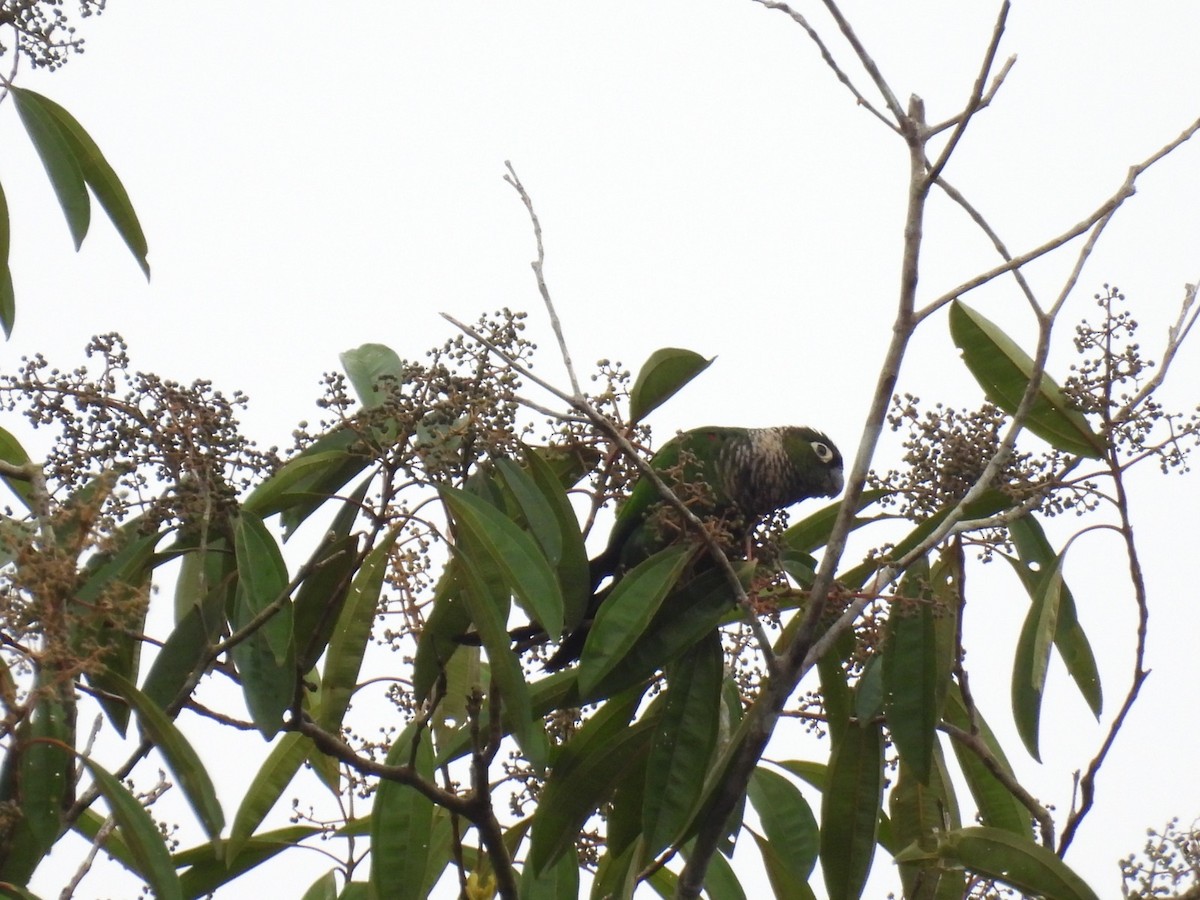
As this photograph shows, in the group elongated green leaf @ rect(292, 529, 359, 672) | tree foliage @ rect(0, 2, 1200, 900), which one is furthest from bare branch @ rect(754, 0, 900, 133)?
elongated green leaf @ rect(292, 529, 359, 672)

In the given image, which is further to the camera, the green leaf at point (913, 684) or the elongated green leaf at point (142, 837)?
the green leaf at point (913, 684)

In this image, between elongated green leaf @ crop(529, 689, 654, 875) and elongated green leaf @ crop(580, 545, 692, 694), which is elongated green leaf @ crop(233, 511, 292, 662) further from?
elongated green leaf @ crop(529, 689, 654, 875)

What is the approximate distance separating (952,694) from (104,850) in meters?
1.95

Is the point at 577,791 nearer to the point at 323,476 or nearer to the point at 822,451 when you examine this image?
the point at 323,476

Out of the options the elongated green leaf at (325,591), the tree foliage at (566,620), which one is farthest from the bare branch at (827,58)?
the elongated green leaf at (325,591)

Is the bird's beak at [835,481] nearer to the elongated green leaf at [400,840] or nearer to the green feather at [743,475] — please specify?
the green feather at [743,475]

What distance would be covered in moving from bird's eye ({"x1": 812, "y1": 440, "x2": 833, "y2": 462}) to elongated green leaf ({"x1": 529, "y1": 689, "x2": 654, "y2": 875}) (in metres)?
1.42

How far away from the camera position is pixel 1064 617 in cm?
285

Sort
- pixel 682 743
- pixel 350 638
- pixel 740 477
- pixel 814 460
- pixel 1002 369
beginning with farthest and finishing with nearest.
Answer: pixel 814 460 → pixel 740 477 → pixel 1002 369 → pixel 350 638 → pixel 682 743

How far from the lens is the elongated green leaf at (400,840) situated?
265 cm

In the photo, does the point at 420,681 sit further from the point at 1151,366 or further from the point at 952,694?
the point at 1151,366

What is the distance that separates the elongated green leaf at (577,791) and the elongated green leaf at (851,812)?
40 centimetres

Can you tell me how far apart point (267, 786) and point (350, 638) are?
1.71 ft

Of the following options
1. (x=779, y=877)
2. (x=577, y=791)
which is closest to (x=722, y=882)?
(x=779, y=877)
